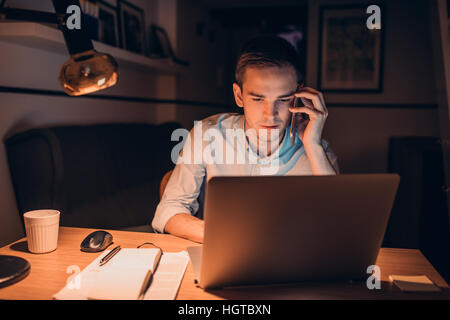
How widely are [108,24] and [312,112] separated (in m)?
1.52

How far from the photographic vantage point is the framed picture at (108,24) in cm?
215

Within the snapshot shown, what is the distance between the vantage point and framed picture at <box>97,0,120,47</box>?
2146mm

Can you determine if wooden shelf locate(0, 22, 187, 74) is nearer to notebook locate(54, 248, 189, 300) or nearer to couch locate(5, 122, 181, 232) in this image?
couch locate(5, 122, 181, 232)

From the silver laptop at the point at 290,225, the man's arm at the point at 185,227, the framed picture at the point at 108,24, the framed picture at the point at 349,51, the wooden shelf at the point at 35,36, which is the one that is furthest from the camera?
the framed picture at the point at 349,51

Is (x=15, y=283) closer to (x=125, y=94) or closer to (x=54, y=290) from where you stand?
(x=54, y=290)

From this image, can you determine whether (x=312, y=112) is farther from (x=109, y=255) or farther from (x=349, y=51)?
(x=349, y=51)

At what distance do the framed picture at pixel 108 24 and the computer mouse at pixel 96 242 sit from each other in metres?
1.46

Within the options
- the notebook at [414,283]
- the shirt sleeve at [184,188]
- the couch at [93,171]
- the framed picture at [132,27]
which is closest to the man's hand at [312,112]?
the shirt sleeve at [184,188]

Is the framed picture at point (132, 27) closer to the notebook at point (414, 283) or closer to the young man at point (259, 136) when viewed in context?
the young man at point (259, 136)

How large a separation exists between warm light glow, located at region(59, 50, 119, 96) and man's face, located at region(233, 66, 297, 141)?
562 millimetres

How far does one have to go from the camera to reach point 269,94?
1.30m

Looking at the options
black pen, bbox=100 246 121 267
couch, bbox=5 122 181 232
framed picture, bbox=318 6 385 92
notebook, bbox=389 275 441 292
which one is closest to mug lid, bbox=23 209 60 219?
black pen, bbox=100 246 121 267

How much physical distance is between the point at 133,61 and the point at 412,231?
7.24 feet
